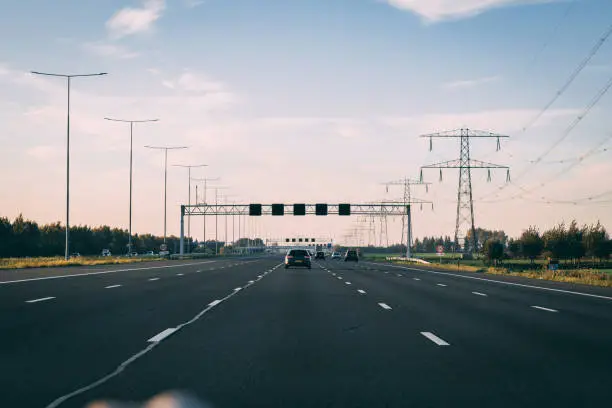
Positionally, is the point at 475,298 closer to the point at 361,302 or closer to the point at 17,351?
the point at 361,302

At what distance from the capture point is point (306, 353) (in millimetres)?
10992

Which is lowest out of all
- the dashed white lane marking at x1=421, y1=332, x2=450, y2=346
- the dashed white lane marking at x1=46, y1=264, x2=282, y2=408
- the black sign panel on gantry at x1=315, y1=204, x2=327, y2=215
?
the dashed white lane marking at x1=46, y1=264, x2=282, y2=408

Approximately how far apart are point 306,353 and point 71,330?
14.9ft

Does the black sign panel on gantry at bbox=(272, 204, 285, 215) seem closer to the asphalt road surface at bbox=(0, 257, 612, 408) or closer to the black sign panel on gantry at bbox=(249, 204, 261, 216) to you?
the black sign panel on gantry at bbox=(249, 204, 261, 216)

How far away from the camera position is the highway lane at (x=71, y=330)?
8677mm

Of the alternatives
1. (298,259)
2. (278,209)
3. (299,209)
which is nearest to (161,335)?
(298,259)

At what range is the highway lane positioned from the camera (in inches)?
342

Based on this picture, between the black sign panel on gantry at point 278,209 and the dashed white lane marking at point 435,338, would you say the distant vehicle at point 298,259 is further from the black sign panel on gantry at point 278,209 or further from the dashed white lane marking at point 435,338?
the black sign panel on gantry at point 278,209

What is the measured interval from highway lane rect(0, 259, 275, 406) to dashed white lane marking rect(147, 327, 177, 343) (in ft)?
0.46

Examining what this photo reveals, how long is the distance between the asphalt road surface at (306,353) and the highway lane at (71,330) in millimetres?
33

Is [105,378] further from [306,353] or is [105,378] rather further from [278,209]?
[278,209]

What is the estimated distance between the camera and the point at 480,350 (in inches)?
447

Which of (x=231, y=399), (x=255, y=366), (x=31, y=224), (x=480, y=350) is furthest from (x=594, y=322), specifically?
(x=31, y=224)

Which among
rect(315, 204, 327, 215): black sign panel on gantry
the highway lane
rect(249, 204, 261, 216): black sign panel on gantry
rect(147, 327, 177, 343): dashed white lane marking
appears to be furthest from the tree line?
rect(147, 327, 177, 343): dashed white lane marking
